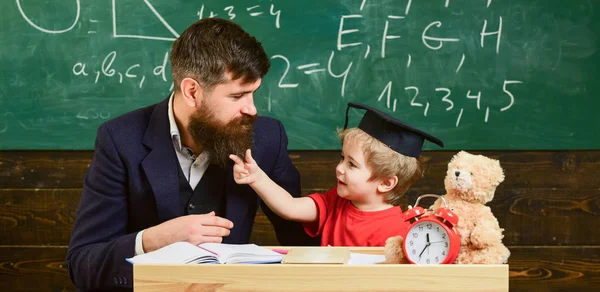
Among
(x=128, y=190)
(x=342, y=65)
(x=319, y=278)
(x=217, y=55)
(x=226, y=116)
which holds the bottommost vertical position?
(x=319, y=278)

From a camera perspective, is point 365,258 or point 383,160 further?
point 383,160

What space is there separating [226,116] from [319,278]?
74cm

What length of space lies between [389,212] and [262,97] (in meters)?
1.14

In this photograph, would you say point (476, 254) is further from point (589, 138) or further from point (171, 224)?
point (589, 138)

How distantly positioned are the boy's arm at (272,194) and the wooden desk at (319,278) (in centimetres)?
51

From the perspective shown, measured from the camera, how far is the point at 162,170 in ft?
6.36

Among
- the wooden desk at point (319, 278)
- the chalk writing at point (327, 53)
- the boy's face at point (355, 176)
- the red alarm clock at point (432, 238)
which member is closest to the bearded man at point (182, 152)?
the boy's face at point (355, 176)

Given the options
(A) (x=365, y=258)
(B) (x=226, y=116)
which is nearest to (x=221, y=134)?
(B) (x=226, y=116)

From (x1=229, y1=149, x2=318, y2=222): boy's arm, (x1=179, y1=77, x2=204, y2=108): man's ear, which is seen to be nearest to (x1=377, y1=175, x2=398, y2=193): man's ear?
(x1=229, y1=149, x2=318, y2=222): boy's arm

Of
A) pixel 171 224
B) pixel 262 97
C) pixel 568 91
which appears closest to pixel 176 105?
pixel 171 224

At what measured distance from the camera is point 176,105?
206cm

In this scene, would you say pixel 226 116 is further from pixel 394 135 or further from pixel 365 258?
pixel 365 258

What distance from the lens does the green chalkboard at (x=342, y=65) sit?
283cm

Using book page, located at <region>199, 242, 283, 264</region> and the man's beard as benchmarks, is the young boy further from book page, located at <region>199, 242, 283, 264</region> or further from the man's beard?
book page, located at <region>199, 242, 283, 264</region>
